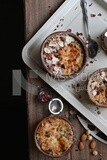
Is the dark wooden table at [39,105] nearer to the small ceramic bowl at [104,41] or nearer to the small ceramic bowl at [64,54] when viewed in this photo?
the small ceramic bowl at [64,54]

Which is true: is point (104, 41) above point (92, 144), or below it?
above

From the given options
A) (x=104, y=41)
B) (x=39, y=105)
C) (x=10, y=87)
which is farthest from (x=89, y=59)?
(x=10, y=87)

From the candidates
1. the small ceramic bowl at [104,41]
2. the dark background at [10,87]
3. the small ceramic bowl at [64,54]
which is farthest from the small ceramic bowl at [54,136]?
the dark background at [10,87]

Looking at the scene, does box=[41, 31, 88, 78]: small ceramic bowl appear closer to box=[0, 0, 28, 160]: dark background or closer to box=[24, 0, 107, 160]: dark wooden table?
box=[24, 0, 107, 160]: dark wooden table

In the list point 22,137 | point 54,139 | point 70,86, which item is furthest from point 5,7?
point 54,139

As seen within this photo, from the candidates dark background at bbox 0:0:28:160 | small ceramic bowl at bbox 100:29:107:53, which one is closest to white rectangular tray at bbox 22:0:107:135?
small ceramic bowl at bbox 100:29:107:53

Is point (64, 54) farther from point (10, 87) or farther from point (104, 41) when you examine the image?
point (10, 87)
